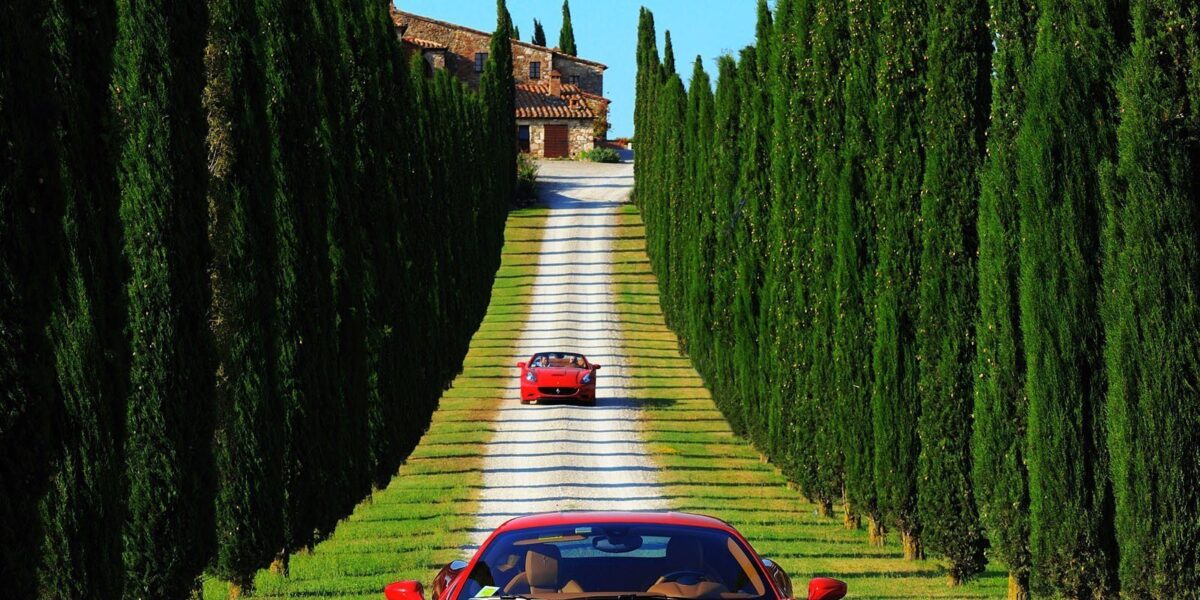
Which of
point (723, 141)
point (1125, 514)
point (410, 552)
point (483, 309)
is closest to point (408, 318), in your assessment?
point (410, 552)

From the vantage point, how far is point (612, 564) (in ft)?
28.8

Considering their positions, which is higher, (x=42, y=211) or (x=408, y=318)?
(x=42, y=211)

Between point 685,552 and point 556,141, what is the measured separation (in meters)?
86.4

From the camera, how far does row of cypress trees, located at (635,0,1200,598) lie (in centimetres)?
1219


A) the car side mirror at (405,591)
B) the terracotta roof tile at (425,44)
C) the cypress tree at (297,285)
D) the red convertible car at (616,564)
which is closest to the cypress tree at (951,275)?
the cypress tree at (297,285)

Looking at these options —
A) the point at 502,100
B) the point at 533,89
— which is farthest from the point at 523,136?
the point at 502,100

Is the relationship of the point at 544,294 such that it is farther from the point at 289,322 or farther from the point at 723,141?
the point at 289,322

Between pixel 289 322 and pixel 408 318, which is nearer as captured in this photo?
pixel 289 322

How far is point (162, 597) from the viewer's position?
12984 mm

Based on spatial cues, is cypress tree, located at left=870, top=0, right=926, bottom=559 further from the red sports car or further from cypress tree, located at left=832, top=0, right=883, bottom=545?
the red sports car

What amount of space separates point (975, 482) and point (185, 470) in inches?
259

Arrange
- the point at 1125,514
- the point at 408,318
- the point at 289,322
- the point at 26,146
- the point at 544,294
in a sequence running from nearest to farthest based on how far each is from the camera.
Result: the point at 26,146 → the point at 1125,514 → the point at 289,322 → the point at 408,318 → the point at 544,294

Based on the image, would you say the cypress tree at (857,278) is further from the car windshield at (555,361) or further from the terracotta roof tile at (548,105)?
the terracotta roof tile at (548,105)

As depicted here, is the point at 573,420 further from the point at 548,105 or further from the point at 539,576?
the point at 548,105
